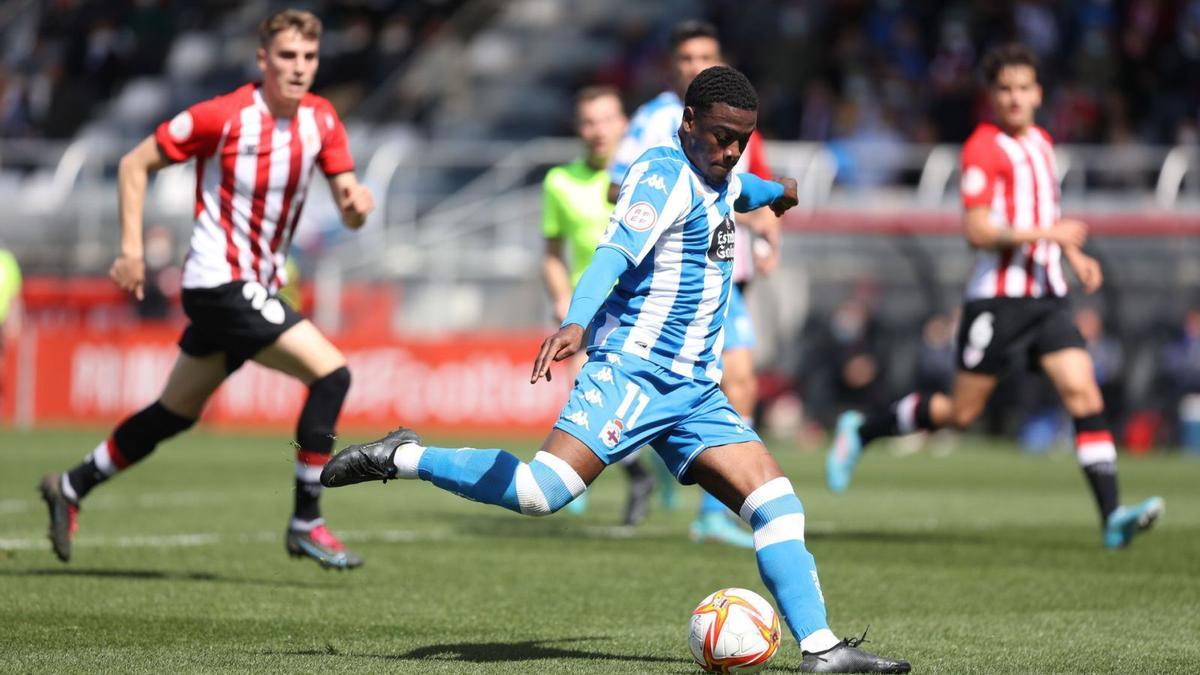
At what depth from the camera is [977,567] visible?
8.91 m

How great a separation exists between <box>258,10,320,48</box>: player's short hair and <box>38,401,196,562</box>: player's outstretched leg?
5.68 ft

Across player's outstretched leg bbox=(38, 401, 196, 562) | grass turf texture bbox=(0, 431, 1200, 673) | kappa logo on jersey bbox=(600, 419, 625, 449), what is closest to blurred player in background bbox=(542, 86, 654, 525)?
grass turf texture bbox=(0, 431, 1200, 673)

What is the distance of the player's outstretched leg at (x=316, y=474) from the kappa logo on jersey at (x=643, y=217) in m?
2.61

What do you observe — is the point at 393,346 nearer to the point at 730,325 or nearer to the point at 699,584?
the point at 730,325

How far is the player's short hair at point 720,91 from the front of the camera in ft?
19.1

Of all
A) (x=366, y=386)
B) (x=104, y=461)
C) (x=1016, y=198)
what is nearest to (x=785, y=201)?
(x=104, y=461)

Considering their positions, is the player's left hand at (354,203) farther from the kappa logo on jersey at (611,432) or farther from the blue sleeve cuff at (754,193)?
the kappa logo on jersey at (611,432)

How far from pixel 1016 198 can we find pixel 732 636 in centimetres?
489

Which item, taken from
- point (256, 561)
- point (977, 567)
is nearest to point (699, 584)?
point (977, 567)

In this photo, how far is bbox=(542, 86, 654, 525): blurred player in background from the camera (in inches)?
428

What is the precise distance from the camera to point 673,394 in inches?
233

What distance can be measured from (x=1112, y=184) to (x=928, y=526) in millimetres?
12070

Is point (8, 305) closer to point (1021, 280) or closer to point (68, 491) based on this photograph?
point (68, 491)

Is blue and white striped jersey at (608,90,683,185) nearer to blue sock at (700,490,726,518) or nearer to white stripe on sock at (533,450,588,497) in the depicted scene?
blue sock at (700,490,726,518)
